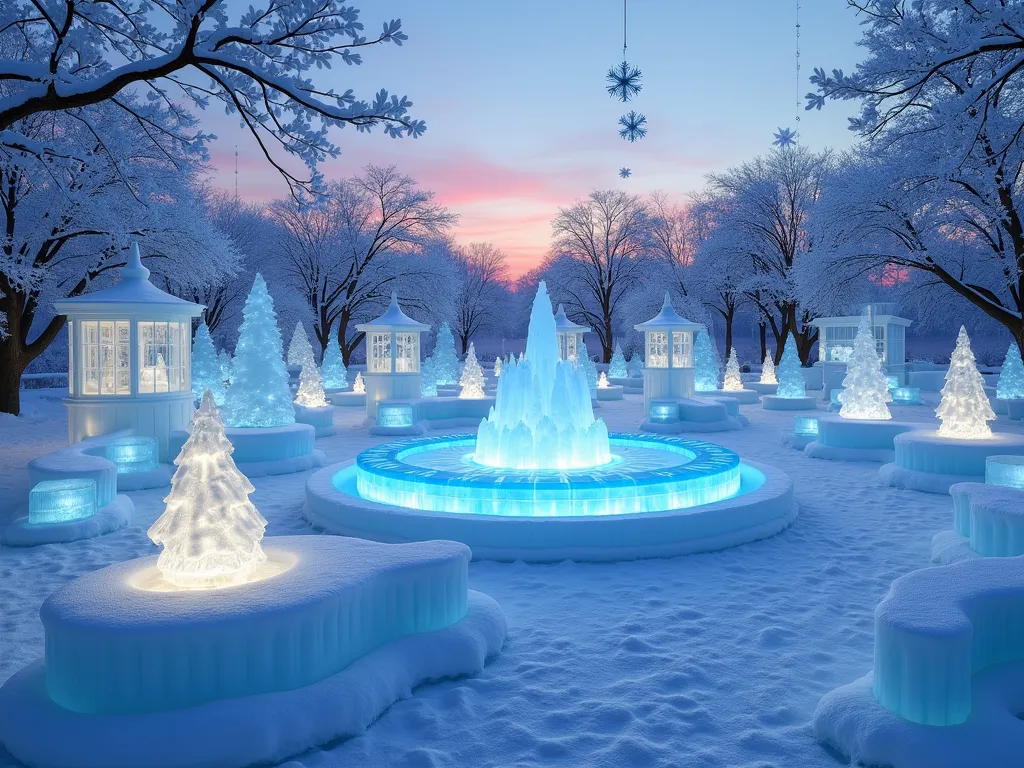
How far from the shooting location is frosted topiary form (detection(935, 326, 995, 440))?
40.3ft

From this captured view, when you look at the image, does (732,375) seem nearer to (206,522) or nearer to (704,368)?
(704,368)

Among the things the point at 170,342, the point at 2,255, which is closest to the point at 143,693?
the point at 170,342

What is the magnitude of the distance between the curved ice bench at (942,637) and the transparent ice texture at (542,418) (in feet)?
21.6

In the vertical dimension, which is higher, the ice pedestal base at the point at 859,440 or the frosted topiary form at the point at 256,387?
the frosted topiary form at the point at 256,387

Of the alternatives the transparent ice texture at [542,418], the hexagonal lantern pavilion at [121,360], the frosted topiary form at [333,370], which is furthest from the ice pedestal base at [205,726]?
the frosted topiary form at [333,370]

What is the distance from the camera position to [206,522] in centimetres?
471

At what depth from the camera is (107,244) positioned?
18906 millimetres

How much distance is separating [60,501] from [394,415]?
10826 mm

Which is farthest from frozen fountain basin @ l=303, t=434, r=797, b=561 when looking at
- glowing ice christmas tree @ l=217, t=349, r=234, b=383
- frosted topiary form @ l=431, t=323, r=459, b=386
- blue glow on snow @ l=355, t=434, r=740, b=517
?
frosted topiary form @ l=431, t=323, r=459, b=386

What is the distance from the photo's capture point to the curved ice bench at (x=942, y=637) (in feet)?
12.3

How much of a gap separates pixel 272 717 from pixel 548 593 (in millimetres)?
3254

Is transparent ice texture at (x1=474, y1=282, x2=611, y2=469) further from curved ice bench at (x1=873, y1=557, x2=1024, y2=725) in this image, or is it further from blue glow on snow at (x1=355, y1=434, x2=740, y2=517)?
curved ice bench at (x1=873, y1=557, x2=1024, y2=725)

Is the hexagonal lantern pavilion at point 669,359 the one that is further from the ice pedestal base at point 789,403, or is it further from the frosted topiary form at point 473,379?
the frosted topiary form at point 473,379

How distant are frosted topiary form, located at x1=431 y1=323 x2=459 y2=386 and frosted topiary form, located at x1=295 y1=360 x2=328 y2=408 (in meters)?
9.82
